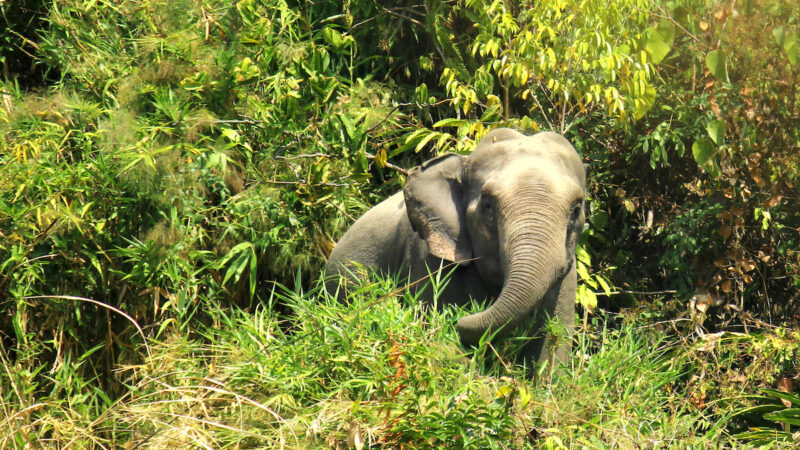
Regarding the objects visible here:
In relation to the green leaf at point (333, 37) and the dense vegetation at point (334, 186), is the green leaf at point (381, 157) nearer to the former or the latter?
the dense vegetation at point (334, 186)

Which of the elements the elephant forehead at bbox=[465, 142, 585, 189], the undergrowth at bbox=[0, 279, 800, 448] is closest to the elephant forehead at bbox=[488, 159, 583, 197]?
the elephant forehead at bbox=[465, 142, 585, 189]

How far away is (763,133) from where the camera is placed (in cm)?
681

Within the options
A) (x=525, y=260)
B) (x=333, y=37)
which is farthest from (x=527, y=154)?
(x=333, y=37)

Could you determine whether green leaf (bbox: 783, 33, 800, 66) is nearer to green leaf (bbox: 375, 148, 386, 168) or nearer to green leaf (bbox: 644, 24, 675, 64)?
green leaf (bbox: 644, 24, 675, 64)

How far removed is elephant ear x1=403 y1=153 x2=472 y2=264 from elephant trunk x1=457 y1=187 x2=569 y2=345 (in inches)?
16.0

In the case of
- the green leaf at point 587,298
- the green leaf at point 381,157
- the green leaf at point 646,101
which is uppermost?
the green leaf at point 646,101

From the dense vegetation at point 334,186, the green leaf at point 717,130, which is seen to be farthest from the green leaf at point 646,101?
the green leaf at point 717,130

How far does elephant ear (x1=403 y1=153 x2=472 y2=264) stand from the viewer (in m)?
5.66

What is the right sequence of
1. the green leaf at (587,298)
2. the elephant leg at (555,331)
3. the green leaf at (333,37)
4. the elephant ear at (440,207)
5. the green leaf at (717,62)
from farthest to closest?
the green leaf at (333,37)
the green leaf at (587,298)
the elephant ear at (440,207)
the elephant leg at (555,331)
the green leaf at (717,62)

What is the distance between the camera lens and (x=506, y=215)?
5305mm

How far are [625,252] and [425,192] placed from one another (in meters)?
2.56

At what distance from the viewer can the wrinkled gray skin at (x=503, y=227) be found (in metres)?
5.15

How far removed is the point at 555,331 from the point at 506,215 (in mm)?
676

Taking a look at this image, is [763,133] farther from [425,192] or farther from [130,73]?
[130,73]
